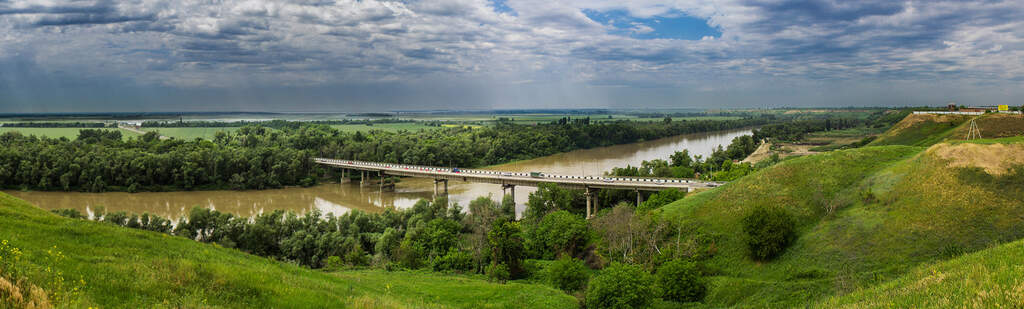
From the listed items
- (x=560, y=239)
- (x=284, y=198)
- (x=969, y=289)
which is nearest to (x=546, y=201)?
(x=560, y=239)

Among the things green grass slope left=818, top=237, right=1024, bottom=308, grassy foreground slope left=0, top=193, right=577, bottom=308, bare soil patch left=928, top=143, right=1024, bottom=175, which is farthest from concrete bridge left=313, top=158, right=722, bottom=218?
grassy foreground slope left=0, top=193, right=577, bottom=308

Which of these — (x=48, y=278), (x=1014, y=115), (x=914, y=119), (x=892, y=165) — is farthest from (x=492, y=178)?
(x=914, y=119)

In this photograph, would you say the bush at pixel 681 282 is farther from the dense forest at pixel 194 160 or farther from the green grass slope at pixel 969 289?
the dense forest at pixel 194 160

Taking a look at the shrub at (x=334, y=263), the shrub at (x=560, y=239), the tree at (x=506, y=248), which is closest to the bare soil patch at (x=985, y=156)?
the shrub at (x=560, y=239)

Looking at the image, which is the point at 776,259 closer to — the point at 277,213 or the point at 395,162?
the point at 277,213

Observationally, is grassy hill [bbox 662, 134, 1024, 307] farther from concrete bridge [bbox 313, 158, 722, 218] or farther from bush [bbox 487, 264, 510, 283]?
concrete bridge [bbox 313, 158, 722, 218]
